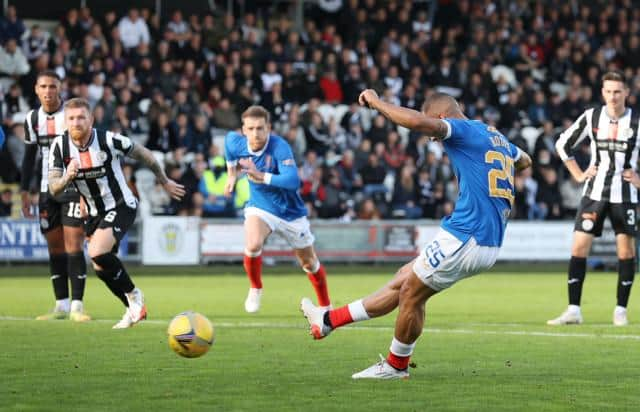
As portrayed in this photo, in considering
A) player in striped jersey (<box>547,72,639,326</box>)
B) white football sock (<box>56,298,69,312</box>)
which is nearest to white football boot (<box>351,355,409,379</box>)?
player in striped jersey (<box>547,72,639,326</box>)

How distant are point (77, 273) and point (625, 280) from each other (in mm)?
5689

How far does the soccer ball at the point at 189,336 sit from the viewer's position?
9.05 meters

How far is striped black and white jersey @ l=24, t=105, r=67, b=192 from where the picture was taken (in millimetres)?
13086

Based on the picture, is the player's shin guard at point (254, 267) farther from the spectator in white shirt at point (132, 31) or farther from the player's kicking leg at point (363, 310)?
the spectator in white shirt at point (132, 31)

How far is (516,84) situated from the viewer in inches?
1256

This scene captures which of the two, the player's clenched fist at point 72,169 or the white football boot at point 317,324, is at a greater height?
the player's clenched fist at point 72,169

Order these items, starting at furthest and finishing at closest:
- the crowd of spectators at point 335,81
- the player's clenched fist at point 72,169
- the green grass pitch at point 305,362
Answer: the crowd of spectators at point 335,81, the player's clenched fist at point 72,169, the green grass pitch at point 305,362

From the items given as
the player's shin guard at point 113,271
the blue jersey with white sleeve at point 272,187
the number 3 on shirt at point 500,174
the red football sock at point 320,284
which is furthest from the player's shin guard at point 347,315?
the blue jersey with white sleeve at point 272,187

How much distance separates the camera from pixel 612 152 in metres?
13.3

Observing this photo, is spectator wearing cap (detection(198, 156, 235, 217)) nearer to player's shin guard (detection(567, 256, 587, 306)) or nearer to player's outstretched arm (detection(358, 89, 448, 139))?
player's shin guard (detection(567, 256, 587, 306))

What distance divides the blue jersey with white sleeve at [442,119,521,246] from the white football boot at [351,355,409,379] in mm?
1008

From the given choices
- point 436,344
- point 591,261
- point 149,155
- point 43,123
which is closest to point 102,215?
point 149,155

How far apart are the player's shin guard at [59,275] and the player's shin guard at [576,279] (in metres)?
5.29

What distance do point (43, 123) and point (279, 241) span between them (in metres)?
11.8
